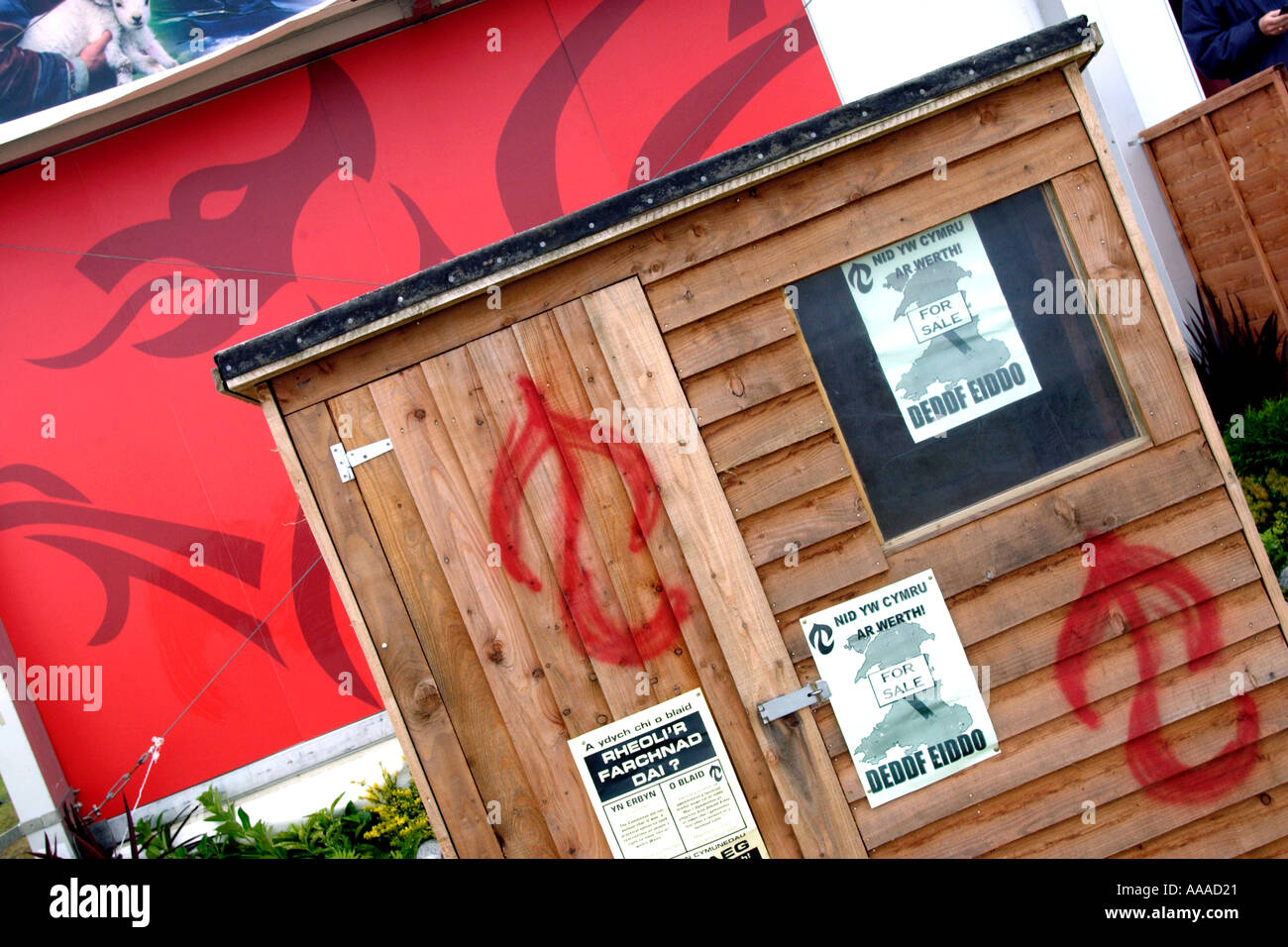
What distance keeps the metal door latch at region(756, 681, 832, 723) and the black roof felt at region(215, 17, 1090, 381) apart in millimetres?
1870

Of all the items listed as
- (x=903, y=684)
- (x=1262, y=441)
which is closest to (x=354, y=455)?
(x=903, y=684)

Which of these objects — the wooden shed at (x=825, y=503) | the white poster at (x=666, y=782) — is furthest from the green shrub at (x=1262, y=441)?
the white poster at (x=666, y=782)

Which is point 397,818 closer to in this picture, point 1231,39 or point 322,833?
point 322,833

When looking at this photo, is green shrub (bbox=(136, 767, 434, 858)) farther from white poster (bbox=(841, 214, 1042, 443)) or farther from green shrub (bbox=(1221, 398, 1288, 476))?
green shrub (bbox=(1221, 398, 1288, 476))

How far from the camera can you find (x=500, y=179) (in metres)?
5.93

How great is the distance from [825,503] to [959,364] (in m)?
0.75

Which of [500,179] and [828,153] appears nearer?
[828,153]

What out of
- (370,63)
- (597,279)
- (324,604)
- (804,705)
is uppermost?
(370,63)

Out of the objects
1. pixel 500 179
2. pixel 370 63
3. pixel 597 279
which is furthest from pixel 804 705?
pixel 370 63

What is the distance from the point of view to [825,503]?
11.6 feet

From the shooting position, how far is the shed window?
3541 millimetres

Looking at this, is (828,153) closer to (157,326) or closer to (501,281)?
(501,281)

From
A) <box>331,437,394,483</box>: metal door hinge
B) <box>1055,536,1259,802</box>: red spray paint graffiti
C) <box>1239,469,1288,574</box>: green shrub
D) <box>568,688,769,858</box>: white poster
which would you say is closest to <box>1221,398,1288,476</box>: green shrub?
<box>1239,469,1288,574</box>: green shrub

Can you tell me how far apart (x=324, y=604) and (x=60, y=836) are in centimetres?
207
